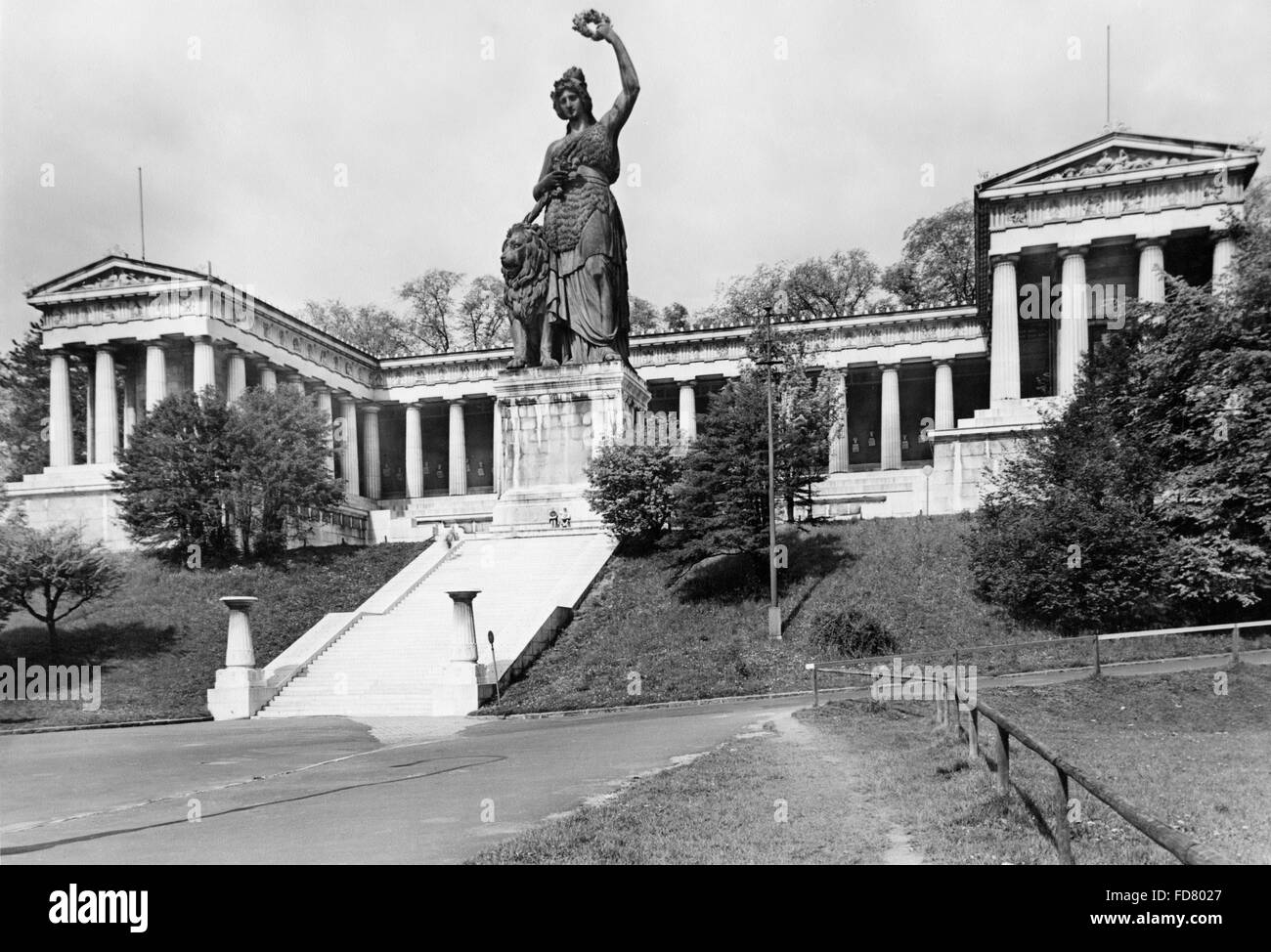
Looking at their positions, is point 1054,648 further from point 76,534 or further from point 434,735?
point 76,534

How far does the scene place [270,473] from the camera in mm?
37062

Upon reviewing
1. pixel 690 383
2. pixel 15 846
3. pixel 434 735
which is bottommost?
pixel 434 735

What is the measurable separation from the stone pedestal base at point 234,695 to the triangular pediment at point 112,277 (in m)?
37.8

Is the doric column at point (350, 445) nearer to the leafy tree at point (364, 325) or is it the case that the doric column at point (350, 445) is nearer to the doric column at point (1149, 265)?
the leafy tree at point (364, 325)

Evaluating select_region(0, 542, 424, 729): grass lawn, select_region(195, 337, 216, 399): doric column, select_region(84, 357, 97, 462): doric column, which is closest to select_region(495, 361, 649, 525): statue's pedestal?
select_region(0, 542, 424, 729): grass lawn

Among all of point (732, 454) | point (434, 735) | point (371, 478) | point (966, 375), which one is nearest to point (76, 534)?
point (434, 735)

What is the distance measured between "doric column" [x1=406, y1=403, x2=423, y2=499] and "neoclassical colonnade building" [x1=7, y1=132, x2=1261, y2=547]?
0.14 m

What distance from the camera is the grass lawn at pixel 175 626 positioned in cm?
2277

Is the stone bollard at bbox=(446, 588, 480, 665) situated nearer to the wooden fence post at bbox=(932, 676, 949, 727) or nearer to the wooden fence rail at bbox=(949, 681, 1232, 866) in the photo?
the wooden fence post at bbox=(932, 676, 949, 727)

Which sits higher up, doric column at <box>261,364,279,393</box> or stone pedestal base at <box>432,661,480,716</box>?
doric column at <box>261,364,279,393</box>

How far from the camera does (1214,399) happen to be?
24.9 meters

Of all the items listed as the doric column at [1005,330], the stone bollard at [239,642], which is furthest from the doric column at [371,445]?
the stone bollard at [239,642]

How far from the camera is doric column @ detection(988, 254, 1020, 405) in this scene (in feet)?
162
